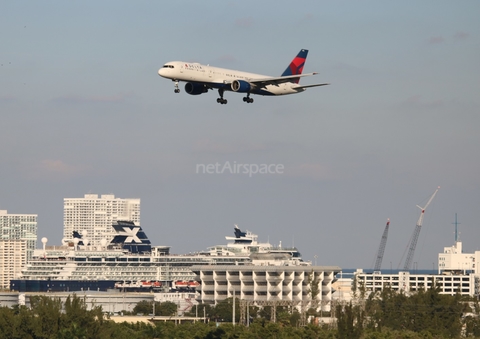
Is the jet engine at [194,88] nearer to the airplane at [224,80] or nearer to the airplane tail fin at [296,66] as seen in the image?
the airplane at [224,80]

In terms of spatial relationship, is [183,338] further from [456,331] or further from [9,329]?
[456,331]

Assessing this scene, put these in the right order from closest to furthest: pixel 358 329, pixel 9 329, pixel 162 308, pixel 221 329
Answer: pixel 358 329, pixel 9 329, pixel 221 329, pixel 162 308

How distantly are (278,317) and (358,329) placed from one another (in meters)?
73.4

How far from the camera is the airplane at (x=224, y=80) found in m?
85.2

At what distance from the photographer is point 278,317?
156m

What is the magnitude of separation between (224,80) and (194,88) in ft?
9.10

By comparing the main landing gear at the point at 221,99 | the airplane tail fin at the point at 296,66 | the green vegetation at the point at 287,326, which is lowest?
the green vegetation at the point at 287,326

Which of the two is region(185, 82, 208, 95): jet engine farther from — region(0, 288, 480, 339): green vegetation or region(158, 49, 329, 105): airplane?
region(0, 288, 480, 339): green vegetation

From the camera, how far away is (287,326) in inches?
4518

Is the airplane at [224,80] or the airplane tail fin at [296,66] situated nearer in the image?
the airplane at [224,80]

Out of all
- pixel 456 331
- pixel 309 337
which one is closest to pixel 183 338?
pixel 309 337

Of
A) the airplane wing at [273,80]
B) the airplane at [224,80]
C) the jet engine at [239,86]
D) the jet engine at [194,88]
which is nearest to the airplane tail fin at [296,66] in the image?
the airplane at [224,80]

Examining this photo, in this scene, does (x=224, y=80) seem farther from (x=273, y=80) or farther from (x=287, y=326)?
(x=287, y=326)

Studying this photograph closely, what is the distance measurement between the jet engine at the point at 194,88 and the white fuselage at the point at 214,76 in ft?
2.65
